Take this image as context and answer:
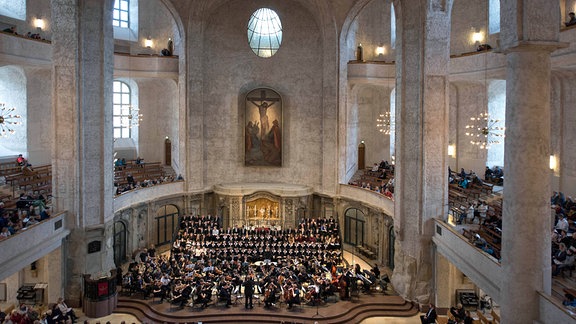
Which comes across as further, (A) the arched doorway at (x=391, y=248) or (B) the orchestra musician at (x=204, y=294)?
(A) the arched doorway at (x=391, y=248)

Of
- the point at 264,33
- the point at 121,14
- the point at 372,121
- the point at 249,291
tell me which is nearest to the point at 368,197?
the point at 372,121

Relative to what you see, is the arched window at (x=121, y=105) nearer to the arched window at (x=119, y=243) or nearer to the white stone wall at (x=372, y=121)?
the arched window at (x=119, y=243)

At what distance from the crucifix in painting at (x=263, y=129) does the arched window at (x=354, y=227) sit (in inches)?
221

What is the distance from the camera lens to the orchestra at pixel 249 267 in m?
21.8

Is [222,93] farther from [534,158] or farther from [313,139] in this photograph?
[534,158]

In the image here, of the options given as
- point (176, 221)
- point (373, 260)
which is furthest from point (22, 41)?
point (373, 260)

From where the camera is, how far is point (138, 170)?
106 feet

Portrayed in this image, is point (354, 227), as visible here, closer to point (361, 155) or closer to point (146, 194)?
point (361, 155)

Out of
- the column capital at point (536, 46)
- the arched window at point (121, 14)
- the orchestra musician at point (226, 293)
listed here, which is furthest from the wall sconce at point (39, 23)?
the column capital at point (536, 46)

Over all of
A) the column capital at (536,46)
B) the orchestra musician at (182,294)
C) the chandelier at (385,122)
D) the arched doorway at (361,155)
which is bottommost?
the orchestra musician at (182,294)

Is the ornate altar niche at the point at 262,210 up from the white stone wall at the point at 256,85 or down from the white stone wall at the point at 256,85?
down

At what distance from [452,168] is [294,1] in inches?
544

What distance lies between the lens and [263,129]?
33656 millimetres

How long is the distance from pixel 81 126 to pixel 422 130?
552 inches
